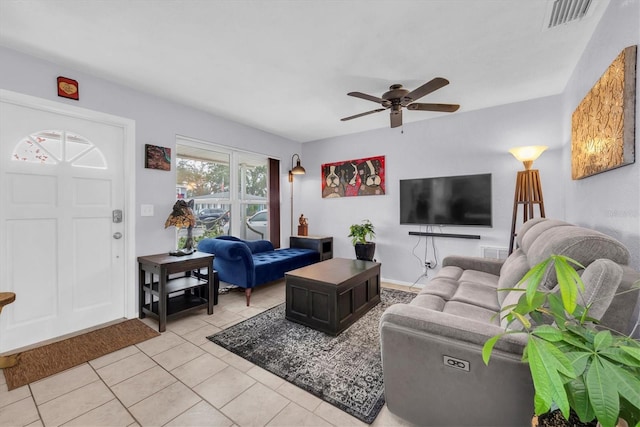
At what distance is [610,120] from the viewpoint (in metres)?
1.57

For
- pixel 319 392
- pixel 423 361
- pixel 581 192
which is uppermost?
pixel 581 192

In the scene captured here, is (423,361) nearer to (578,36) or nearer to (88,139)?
(578,36)

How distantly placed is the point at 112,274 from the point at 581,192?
460cm

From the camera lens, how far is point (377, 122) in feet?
13.3

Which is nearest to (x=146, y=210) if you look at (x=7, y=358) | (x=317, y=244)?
(x=7, y=358)

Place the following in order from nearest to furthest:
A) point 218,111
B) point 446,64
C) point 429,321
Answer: point 429,321, point 446,64, point 218,111

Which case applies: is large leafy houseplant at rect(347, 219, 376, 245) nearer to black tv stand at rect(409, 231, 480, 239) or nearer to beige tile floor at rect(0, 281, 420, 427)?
black tv stand at rect(409, 231, 480, 239)

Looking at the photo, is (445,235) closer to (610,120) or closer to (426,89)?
(426,89)

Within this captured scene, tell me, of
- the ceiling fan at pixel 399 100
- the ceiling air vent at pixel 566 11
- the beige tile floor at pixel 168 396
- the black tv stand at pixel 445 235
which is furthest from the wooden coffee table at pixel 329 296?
the ceiling air vent at pixel 566 11

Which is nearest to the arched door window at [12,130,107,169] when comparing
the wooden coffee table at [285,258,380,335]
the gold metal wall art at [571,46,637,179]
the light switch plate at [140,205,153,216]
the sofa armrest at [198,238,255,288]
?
the light switch plate at [140,205,153,216]

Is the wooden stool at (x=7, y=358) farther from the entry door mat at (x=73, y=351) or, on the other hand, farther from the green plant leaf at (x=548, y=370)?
the green plant leaf at (x=548, y=370)

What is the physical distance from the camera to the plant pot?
4.17m

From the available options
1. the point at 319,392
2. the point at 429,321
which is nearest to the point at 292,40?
the point at 429,321

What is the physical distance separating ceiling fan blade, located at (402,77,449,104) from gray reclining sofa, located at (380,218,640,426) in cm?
134
